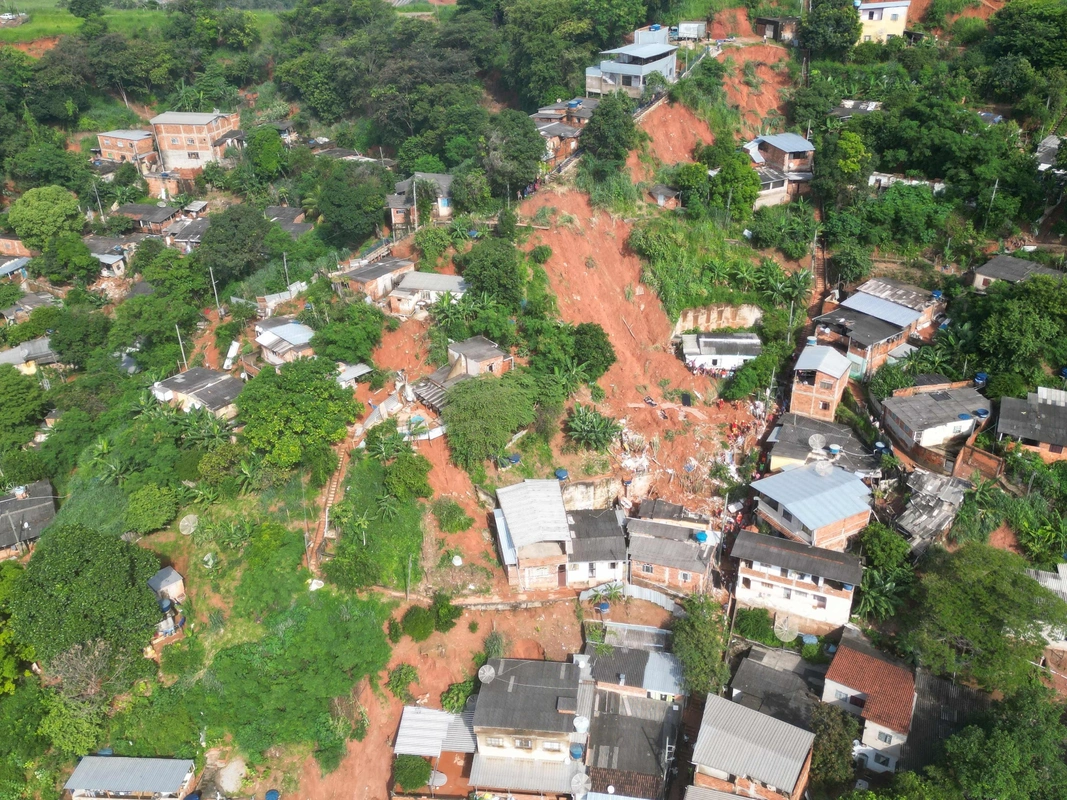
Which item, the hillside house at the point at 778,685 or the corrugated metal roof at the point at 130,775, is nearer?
the corrugated metal roof at the point at 130,775

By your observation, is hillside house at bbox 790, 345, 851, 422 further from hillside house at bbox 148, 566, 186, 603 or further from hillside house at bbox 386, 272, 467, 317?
hillside house at bbox 148, 566, 186, 603

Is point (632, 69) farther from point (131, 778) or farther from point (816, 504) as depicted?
point (131, 778)

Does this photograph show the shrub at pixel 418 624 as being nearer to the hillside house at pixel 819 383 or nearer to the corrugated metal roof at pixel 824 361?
the hillside house at pixel 819 383

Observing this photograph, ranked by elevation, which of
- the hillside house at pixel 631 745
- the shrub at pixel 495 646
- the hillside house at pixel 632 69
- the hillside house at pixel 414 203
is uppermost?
the hillside house at pixel 632 69

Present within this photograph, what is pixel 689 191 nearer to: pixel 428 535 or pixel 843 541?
pixel 843 541

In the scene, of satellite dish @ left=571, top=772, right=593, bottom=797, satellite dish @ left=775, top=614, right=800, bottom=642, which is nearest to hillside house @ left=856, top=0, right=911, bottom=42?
satellite dish @ left=775, top=614, right=800, bottom=642

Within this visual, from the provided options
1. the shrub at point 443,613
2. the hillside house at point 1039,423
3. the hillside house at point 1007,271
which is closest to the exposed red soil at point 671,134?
the hillside house at point 1007,271
